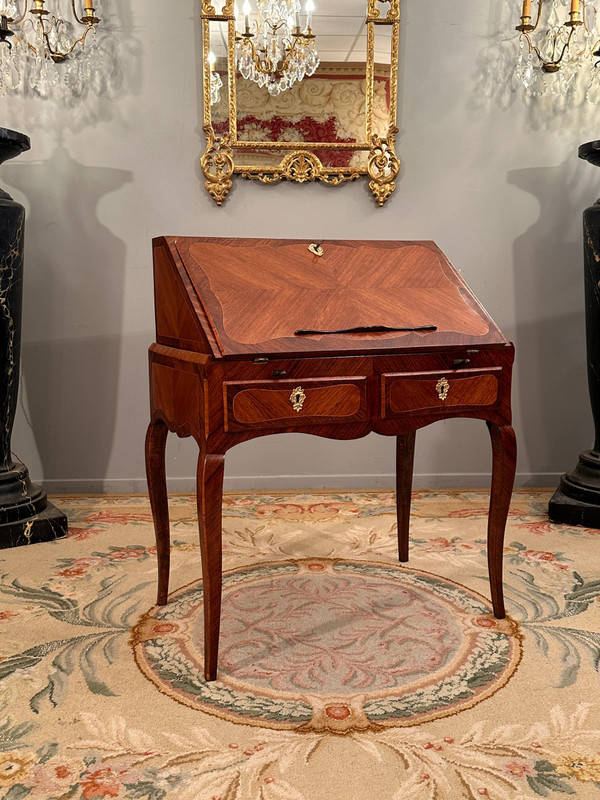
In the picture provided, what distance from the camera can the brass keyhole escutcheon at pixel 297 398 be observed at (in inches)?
79.9

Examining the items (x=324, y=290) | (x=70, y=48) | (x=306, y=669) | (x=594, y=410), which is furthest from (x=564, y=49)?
(x=306, y=669)

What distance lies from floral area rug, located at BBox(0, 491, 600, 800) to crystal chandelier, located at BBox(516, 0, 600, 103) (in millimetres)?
2239

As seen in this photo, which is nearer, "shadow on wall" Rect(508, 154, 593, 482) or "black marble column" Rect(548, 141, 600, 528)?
"black marble column" Rect(548, 141, 600, 528)

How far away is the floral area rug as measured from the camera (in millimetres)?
1640

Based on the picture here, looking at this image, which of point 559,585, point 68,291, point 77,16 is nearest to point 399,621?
point 559,585

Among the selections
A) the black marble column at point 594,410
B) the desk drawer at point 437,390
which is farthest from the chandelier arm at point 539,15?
the desk drawer at point 437,390

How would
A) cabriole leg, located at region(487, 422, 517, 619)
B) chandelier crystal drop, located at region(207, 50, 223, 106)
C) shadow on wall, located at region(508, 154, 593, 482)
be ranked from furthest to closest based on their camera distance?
1. shadow on wall, located at region(508, 154, 593, 482)
2. chandelier crystal drop, located at region(207, 50, 223, 106)
3. cabriole leg, located at region(487, 422, 517, 619)

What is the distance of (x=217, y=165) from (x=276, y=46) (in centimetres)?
63

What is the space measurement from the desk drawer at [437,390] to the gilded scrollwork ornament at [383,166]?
181cm

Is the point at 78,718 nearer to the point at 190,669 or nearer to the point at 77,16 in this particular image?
the point at 190,669

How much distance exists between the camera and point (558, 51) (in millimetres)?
3707

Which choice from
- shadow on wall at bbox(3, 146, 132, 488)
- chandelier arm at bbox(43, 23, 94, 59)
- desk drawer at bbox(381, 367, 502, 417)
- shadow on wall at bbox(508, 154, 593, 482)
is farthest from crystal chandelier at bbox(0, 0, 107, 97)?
desk drawer at bbox(381, 367, 502, 417)

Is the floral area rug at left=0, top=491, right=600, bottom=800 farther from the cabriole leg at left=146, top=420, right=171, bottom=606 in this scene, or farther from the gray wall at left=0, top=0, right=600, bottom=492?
the gray wall at left=0, top=0, right=600, bottom=492

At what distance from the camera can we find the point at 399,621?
2.40 metres
